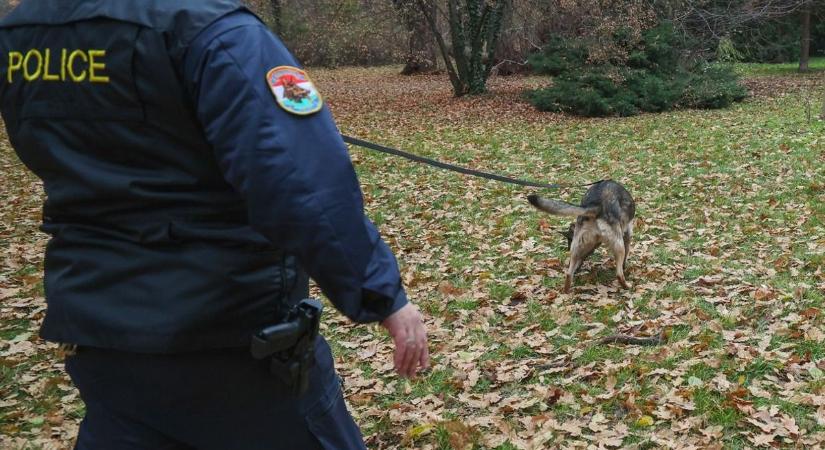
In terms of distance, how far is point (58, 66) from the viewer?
1.75m

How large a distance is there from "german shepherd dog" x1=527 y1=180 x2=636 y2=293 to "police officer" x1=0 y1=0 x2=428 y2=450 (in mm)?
4493

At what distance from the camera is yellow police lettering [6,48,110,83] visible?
1.70m

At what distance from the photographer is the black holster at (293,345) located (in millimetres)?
1767

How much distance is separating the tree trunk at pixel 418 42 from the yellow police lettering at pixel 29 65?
19704 mm

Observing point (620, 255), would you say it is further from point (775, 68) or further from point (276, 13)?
point (775, 68)

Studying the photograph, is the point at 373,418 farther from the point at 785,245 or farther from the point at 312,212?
the point at 785,245

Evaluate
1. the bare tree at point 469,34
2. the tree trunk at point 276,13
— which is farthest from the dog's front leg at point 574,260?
the tree trunk at point 276,13

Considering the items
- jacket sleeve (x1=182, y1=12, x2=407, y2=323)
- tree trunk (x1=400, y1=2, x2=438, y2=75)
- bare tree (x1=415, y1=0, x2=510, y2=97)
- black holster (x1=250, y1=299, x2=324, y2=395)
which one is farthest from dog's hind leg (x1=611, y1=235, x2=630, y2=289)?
tree trunk (x1=400, y1=2, x2=438, y2=75)

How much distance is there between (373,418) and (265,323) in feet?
9.09

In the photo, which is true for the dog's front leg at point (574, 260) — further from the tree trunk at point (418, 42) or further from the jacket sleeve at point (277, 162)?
the tree trunk at point (418, 42)

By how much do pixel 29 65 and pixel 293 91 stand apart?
0.70m

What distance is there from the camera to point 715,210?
8.73 meters

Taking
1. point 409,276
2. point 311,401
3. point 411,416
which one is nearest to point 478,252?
point 409,276

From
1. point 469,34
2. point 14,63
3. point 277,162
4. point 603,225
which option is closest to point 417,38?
point 469,34
